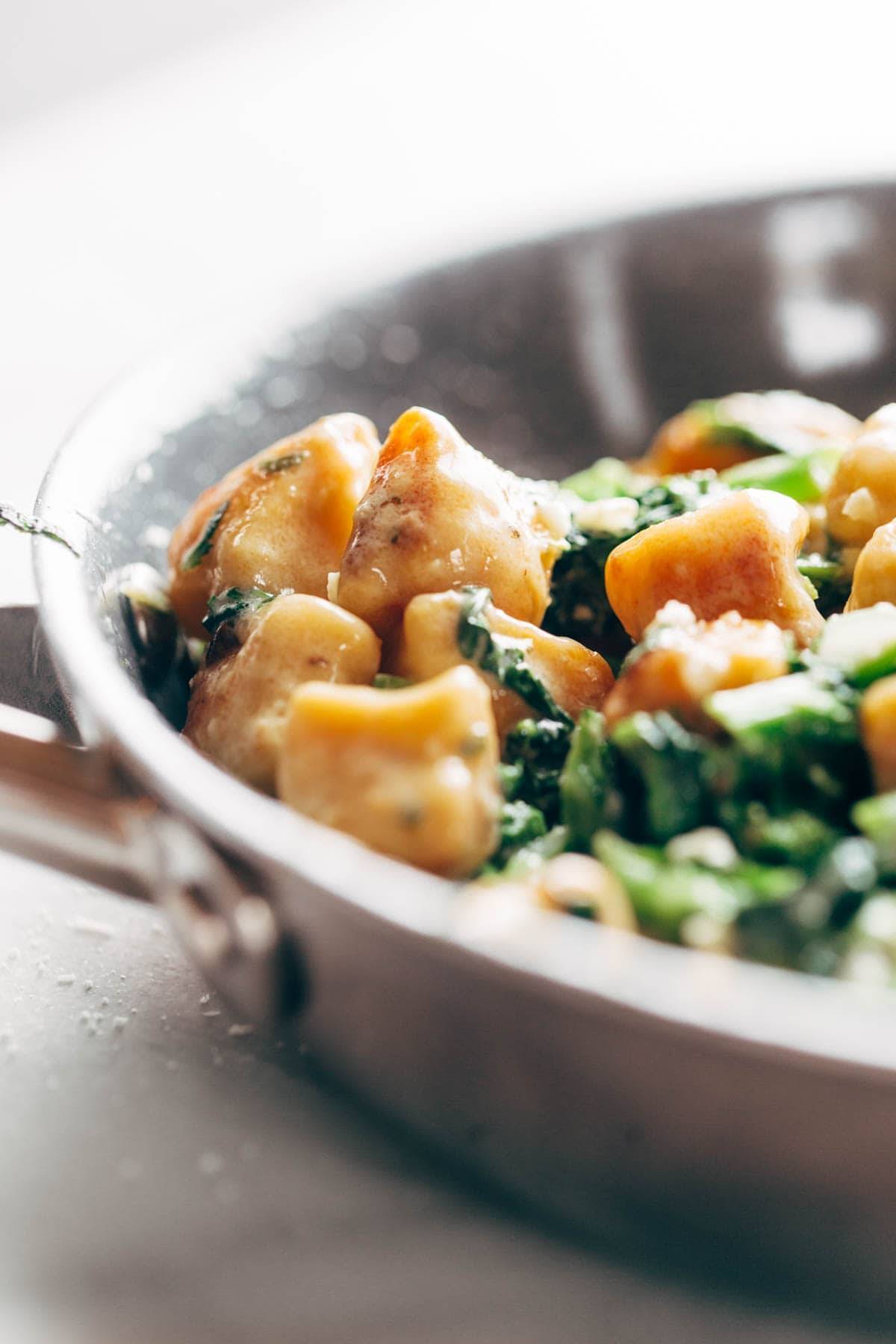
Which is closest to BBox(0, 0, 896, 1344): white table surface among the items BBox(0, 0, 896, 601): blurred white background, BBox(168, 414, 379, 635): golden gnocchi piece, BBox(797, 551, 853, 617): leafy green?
BBox(0, 0, 896, 601): blurred white background

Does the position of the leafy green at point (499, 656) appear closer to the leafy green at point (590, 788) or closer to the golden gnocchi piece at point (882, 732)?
the leafy green at point (590, 788)

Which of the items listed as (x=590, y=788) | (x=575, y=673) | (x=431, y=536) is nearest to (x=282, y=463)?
(x=431, y=536)

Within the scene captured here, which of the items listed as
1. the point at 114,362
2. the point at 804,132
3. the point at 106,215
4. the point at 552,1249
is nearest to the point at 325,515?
the point at 552,1249

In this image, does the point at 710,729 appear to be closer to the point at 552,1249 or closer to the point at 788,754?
the point at 788,754

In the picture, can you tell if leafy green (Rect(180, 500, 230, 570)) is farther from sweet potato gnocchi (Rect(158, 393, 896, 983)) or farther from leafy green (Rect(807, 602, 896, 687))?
leafy green (Rect(807, 602, 896, 687))

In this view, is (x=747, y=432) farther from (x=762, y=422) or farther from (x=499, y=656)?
(x=499, y=656)

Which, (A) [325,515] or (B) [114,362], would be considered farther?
(B) [114,362]

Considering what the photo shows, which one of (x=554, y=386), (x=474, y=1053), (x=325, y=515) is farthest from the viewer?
(x=554, y=386)

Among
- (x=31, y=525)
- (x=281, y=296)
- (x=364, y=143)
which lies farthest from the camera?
(x=364, y=143)
